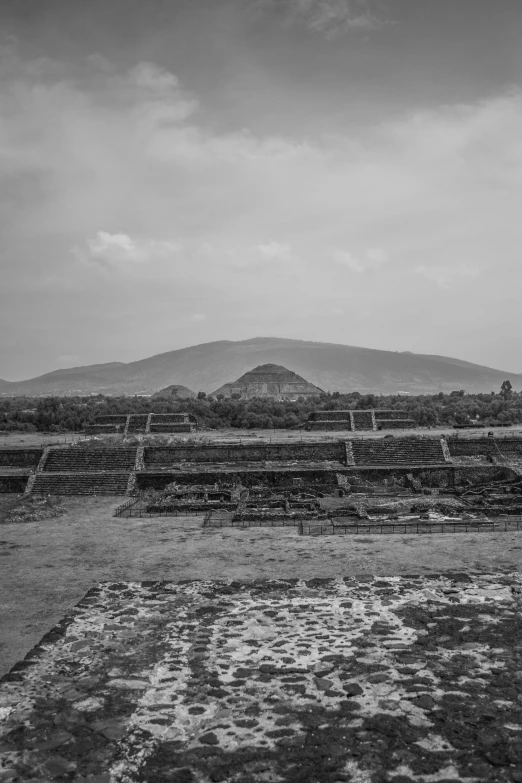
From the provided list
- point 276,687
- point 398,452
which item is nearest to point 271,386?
point 398,452

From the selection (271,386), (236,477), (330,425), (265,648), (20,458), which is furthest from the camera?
(271,386)

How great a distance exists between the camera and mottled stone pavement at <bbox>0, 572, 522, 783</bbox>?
7812 millimetres

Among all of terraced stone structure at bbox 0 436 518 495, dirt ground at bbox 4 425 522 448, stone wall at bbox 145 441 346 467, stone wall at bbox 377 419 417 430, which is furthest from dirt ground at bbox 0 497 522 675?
stone wall at bbox 377 419 417 430

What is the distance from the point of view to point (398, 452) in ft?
126

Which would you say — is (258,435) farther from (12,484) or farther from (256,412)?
(12,484)

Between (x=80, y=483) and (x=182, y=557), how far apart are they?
615 inches

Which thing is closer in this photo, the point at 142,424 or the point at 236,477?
the point at 236,477

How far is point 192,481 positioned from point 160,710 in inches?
1002

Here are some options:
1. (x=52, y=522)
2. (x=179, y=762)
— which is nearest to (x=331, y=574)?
(x=179, y=762)

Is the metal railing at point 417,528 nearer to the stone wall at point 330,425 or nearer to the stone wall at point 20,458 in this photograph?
the stone wall at point 20,458

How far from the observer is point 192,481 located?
34500mm

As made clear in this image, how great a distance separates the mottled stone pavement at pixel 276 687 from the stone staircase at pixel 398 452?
23.6 meters

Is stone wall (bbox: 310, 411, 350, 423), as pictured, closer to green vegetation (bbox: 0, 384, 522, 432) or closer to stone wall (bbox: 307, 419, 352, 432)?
stone wall (bbox: 307, 419, 352, 432)

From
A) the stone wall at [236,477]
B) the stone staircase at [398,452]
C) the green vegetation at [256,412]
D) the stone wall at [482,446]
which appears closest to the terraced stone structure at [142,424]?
the green vegetation at [256,412]
